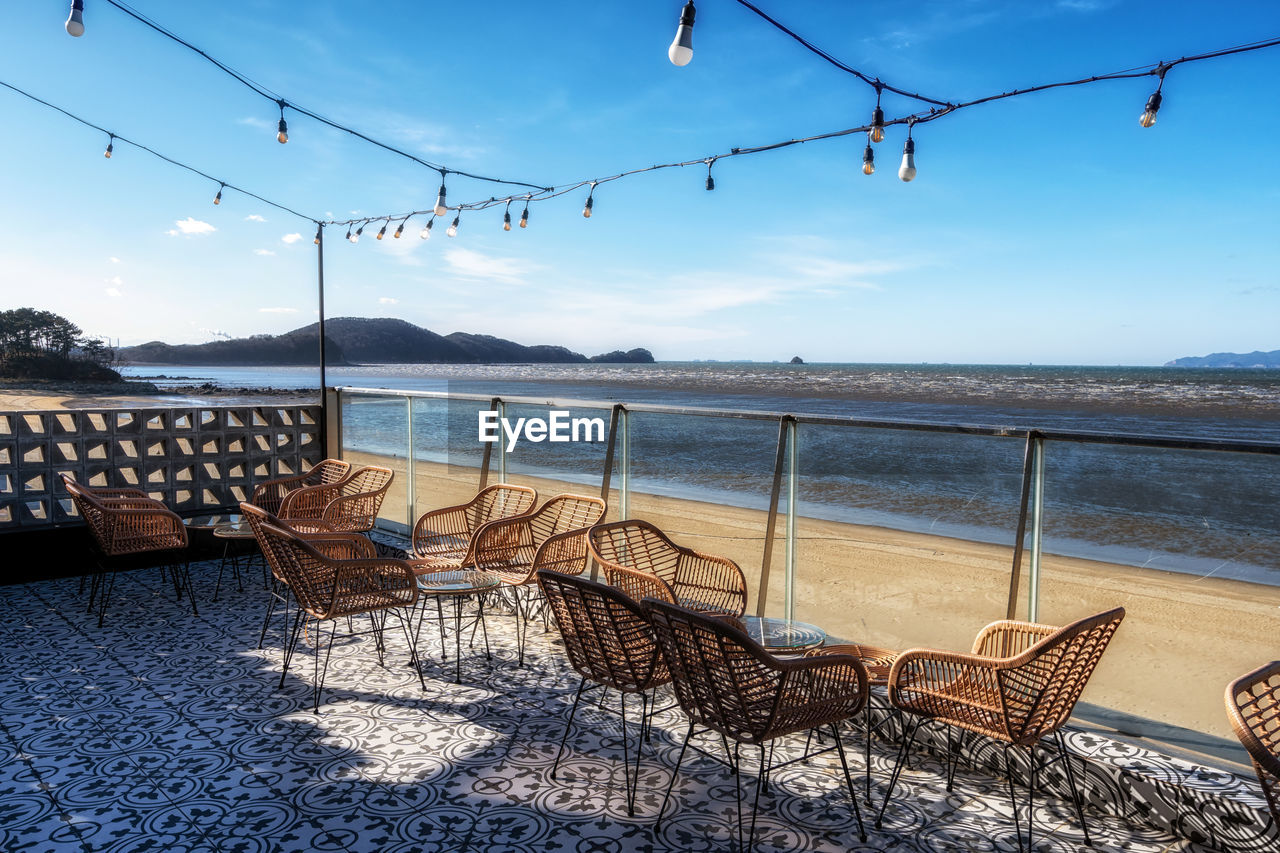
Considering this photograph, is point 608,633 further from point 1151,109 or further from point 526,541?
point 1151,109

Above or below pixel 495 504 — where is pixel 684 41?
above

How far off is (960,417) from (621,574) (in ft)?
102

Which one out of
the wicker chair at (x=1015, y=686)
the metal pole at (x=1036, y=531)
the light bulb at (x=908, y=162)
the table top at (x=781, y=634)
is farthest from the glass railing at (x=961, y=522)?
the light bulb at (x=908, y=162)

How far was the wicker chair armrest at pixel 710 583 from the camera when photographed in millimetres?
3740

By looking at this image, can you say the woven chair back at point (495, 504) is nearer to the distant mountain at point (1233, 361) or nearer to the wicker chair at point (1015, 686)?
the wicker chair at point (1015, 686)

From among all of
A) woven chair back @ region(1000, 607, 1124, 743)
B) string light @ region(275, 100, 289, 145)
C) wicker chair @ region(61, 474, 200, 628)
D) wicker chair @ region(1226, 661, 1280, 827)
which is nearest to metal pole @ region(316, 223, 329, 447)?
wicker chair @ region(61, 474, 200, 628)

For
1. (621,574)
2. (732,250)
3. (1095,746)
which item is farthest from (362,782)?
(732,250)

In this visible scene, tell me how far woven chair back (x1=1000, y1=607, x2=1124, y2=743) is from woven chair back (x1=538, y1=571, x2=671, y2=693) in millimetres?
1128

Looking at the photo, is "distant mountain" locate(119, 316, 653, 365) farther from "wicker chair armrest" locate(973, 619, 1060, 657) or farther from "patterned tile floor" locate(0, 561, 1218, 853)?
"wicker chair armrest" locate(973, 619, 1060, 657)

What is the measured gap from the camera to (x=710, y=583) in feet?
12.6

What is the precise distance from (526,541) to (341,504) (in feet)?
5.26

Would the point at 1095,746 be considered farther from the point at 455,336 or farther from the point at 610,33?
the point at 455,336

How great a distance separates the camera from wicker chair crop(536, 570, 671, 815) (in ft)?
8.87

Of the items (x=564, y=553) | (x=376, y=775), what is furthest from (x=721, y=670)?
(x=564, y=553)
